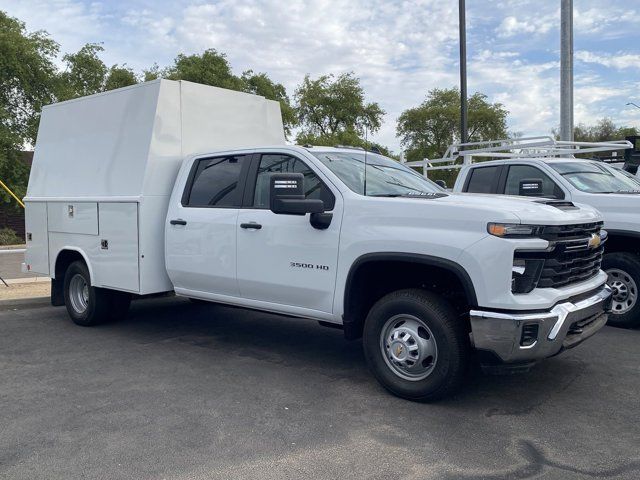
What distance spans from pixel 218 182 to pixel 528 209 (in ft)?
10.3

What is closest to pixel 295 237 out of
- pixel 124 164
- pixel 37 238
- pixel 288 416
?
pixel 288 416

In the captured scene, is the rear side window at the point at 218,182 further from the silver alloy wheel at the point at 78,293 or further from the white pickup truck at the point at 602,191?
the white pickup truck at the point at 602,191

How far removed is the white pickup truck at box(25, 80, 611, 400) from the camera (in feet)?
13.7

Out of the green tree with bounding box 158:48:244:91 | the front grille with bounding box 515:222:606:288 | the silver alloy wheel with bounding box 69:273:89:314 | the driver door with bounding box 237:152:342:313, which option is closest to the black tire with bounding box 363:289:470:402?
the driver door with bounding box 237:152:342:313

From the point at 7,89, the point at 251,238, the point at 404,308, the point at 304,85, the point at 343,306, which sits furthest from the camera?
the point at 304,85

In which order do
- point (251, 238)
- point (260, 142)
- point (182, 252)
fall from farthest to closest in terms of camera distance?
point (260, 142) < point (182, 252) < point (251, 238)

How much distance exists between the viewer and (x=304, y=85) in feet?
144

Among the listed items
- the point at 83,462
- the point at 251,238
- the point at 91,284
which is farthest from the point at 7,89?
the point at 83,462

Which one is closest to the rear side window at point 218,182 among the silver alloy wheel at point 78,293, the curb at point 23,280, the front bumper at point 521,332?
the silver alloy wheel at point 78,293

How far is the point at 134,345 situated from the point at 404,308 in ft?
11.1

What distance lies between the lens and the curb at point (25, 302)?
8742mm

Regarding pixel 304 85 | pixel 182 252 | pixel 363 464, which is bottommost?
pixel 363 464

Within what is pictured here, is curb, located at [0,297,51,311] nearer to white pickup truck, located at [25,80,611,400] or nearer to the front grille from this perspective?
white pickup truck, located at [25,80,611,400]

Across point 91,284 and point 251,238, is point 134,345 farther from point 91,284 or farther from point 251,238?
point 251,238
